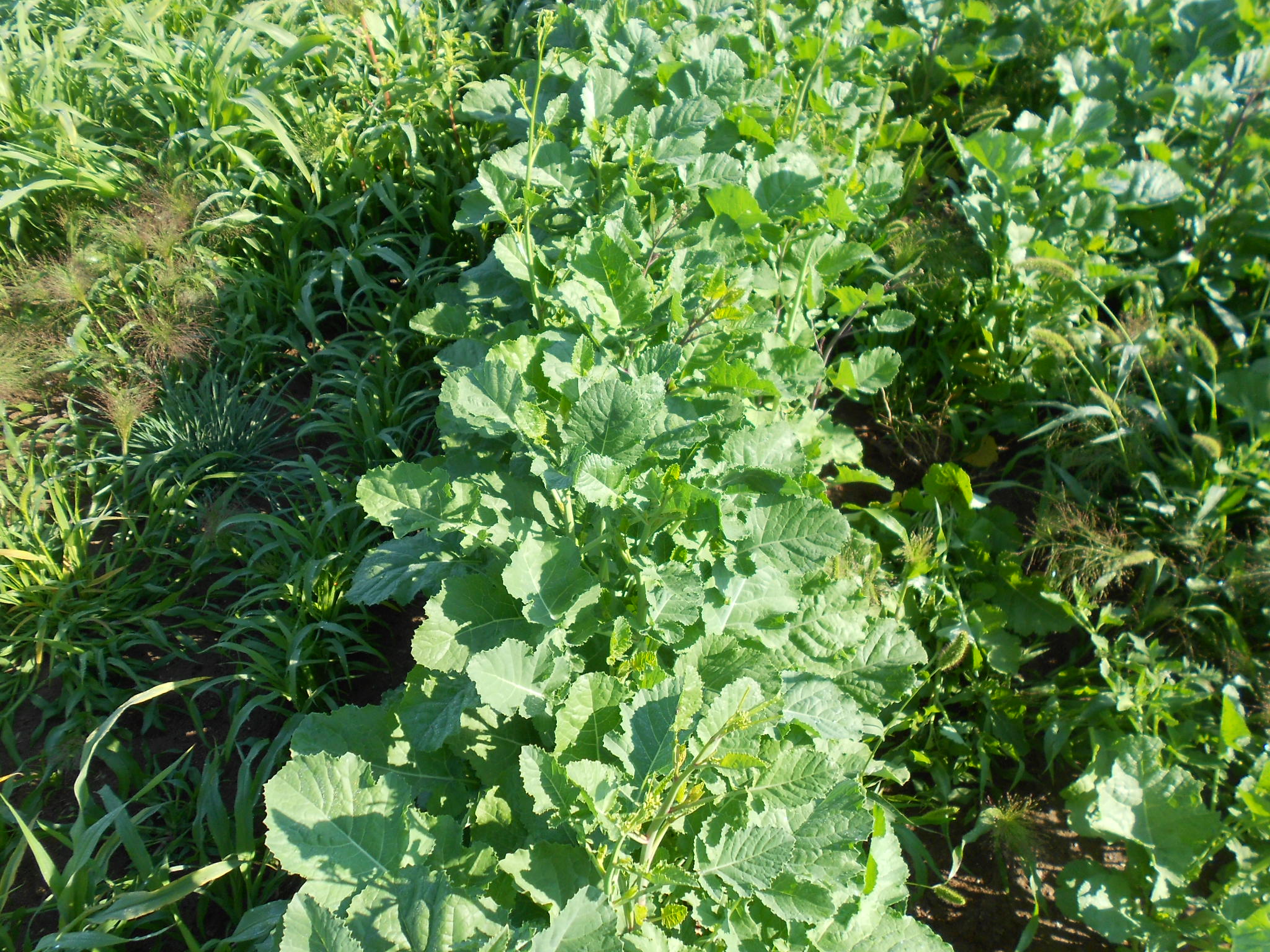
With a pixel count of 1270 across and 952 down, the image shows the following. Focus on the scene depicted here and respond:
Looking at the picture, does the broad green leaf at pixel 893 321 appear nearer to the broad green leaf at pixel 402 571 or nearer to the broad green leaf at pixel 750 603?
the broad green leaf at pixel 750 603

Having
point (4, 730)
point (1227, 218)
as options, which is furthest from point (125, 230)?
point (1227, 218)

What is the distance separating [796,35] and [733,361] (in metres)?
1.84

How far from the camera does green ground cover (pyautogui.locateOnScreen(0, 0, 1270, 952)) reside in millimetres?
1356

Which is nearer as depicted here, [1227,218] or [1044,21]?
[1227,218]

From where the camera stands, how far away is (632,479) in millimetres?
1447

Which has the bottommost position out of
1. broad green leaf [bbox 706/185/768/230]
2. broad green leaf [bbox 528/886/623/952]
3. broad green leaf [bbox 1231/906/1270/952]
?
broad green leaf [bbox 1231/906/1270/952]

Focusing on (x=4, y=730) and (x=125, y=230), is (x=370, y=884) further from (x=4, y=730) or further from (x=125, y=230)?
(x=125, y=230)

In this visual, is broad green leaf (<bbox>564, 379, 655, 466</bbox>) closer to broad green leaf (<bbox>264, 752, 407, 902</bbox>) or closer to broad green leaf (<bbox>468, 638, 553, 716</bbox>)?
broad green leaf (<bbox>468, 638, 553, 716</bbox>)

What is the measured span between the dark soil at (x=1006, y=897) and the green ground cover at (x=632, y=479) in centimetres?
1

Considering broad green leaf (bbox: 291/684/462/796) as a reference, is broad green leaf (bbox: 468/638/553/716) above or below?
above

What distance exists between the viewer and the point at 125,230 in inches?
119

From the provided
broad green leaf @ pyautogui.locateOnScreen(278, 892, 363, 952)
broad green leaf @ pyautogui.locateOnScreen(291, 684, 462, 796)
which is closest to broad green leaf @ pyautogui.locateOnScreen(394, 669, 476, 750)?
broad green leaf @ pyautogui.locateOnScreen(291, 684, 462, 796)

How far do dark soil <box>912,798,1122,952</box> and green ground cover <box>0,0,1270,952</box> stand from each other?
0.01 meters

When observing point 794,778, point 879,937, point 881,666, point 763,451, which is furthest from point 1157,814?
point 763,451
